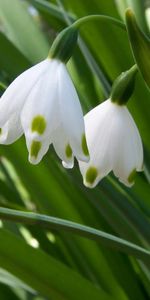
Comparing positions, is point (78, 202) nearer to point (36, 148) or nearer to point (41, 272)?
point (41, 272)

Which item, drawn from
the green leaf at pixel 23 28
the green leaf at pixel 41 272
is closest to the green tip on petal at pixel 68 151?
the green leaf at pixel 41 272

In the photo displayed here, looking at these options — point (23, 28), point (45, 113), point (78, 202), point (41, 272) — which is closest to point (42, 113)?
point (45, 113)

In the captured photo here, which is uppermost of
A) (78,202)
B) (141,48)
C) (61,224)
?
(141,48)

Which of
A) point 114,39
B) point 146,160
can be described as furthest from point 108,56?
point 146,160

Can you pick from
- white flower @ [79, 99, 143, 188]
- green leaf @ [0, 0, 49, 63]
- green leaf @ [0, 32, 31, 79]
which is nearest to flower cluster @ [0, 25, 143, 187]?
white flower @ [79, 99, 143, 188]

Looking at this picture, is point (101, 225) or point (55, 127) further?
point (101, 225)

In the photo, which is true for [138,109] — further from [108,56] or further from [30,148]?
[30,148]

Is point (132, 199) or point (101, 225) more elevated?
point (132, 199)
